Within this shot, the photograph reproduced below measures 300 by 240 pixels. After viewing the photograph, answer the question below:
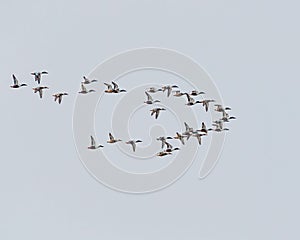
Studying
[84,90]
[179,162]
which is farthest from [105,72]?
[84,90]

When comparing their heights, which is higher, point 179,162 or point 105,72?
point 105,72

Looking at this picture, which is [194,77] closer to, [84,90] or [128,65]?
[128,65]

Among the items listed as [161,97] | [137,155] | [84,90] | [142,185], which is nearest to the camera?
[84,90]

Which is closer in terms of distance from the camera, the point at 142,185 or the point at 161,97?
the point at 161,97

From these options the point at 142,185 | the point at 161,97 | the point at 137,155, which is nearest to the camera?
the point at 161,97

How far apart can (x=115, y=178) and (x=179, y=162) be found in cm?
767

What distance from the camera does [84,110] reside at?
9850cm

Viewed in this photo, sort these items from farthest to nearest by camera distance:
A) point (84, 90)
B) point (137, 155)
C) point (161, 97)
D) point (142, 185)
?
point (142, 185), point (137, 155), point (161, 97), point (84, 90)

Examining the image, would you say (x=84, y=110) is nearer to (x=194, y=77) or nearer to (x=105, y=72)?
(x=105, y=72)

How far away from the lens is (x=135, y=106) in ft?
308

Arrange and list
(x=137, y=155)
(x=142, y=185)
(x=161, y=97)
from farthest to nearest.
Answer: (x=142, y=185) < (x=137, y=155) < (x=161, y=97)

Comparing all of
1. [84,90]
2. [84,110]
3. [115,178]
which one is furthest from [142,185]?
[84,90]

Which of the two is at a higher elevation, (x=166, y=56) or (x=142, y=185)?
(x=166, y=56)

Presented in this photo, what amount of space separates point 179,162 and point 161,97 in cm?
1103
